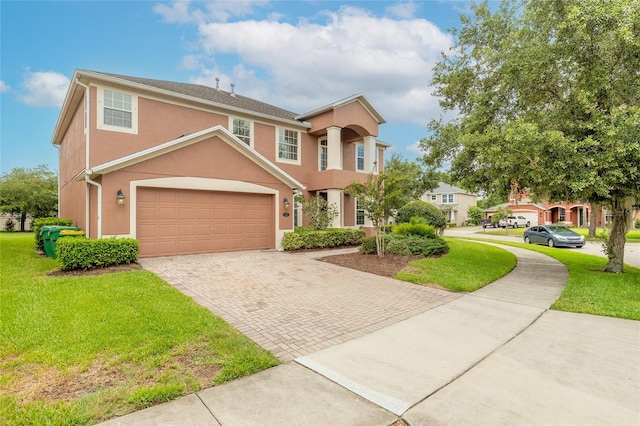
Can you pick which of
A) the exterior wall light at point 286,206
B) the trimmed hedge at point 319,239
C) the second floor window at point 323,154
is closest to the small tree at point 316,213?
the trimmed hedge at point 319,239

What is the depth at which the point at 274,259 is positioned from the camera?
11125 millimetres

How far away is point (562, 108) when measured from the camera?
8.59 metres

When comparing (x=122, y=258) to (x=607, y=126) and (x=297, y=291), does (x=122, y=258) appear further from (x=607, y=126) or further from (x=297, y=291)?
(x=607, y=126)

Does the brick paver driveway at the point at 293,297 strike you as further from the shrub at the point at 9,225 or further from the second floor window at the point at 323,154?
the shrub at the point at 9,225

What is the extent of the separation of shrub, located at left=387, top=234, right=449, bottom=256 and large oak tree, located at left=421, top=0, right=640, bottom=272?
2862 millimetres

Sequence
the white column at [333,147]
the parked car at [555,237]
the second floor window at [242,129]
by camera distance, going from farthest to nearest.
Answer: the parked car at [555,237] → the white column at [333,147] → the second floor window at [242,129]

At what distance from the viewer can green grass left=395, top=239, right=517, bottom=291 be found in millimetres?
8266

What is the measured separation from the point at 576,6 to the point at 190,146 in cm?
1219

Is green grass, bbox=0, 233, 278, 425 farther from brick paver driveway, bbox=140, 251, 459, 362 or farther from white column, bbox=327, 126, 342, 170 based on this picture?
white column, bbox=327, 126, 342, 170

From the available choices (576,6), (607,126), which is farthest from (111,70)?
(607,126)

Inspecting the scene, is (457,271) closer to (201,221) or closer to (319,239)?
(319,239)

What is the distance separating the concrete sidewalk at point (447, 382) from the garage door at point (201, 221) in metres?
8.96

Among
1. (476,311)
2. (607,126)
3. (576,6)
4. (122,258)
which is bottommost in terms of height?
→ (476,311)

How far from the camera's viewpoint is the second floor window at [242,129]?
14.7 meters
